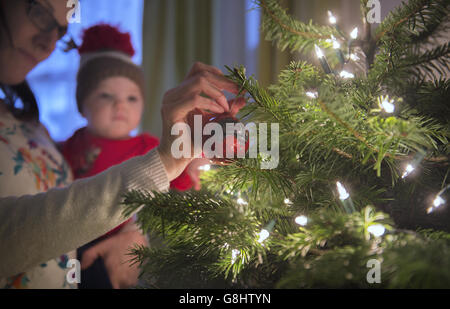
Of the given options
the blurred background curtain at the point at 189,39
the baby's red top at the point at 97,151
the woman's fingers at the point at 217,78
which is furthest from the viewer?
the blurred background curtain at the point at 189,39

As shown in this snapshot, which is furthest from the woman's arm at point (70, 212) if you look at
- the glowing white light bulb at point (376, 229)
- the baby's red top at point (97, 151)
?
the baby's red top at point (97, 151)

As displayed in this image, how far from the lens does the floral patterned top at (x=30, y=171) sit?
0.72 metres

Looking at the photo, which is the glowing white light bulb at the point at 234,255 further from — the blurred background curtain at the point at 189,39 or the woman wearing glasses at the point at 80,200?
the blurred background curtain at the point at 189,39

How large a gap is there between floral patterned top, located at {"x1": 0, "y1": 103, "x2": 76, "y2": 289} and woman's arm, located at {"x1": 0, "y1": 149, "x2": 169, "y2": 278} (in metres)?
0.17

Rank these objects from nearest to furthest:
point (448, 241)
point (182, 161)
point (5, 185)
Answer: point (448, 241) < point (182, 161) < point (5, 185)

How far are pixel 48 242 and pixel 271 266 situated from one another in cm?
38

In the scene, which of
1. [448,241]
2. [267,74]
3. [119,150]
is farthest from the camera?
[267,74]

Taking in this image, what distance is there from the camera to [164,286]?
48 centimetres

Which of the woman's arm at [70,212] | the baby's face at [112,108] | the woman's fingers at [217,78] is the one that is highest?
the baby's face at [112,108]

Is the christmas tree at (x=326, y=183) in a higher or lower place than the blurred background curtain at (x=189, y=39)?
lower

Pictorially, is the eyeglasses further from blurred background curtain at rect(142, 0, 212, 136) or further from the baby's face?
blurred background curtain at rect(142, 0, 212, 136)

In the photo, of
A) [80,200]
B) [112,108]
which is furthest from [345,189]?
[112,108]
